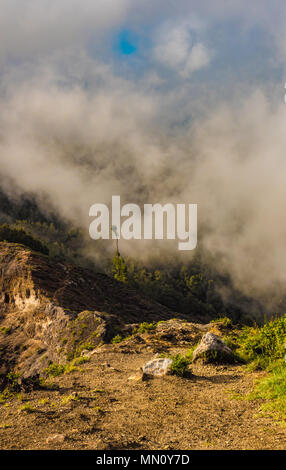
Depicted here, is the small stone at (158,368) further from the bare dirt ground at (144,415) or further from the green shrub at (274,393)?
the green shrub at (274,393)

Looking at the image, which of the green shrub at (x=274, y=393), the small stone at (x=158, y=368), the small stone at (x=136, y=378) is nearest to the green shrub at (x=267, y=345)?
the green shrub at (x=274, y=393)

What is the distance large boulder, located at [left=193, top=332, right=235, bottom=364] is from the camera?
39.7 ft

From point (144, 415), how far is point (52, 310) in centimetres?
2595

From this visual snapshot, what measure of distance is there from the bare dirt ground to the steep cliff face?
429 inches

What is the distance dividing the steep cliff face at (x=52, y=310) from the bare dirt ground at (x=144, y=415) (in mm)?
10897

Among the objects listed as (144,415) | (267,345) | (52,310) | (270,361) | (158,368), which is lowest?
(52,310)

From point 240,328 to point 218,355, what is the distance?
7.36 m

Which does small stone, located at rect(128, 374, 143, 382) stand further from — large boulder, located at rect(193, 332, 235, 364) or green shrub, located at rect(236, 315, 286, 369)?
green shrub, located at rect(236, 315, 286, 369)

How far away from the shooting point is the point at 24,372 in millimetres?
27062

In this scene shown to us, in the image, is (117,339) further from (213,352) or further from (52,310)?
(52,310)

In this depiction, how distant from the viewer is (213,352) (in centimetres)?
1226

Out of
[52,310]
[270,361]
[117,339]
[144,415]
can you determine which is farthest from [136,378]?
[52,310]

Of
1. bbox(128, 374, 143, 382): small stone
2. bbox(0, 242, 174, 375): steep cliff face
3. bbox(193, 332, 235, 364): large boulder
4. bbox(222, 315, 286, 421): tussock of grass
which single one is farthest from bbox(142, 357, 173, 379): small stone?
bbox(0, 242, 174, 375): steep cliff face

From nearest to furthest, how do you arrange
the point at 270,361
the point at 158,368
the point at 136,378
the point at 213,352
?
the point at 270,361
the point at 136,378
the point at 158,368
the point at 213,352
